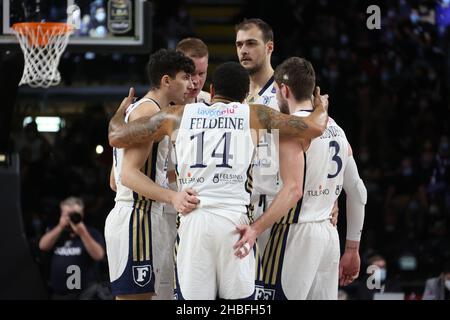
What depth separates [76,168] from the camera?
1543 cm

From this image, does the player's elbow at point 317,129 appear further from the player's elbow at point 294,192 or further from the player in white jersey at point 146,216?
the player in white jersey at point 146,216

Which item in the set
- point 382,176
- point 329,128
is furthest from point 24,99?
point 329,128

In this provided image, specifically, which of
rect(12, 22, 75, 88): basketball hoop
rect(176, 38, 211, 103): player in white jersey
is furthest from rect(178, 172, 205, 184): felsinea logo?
rect(12, 22, 75, 88): basketball hoop

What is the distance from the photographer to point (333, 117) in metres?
15.2

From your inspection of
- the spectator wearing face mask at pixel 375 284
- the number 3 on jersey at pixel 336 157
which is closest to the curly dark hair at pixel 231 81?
the number 3 on jersey at pixel 336 157

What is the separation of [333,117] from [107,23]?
4.99 m

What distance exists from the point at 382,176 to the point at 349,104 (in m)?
1.14

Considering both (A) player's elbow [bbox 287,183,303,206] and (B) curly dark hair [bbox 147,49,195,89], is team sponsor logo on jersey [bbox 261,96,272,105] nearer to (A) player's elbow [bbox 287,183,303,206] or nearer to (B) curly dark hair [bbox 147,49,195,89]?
(B) curly dark hair [bbox 147,49,195,89]

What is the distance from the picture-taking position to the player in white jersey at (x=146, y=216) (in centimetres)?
757

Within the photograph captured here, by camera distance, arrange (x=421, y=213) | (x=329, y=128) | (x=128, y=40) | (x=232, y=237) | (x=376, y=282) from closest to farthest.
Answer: (x=232, y=237) < (x=329, y=128) < (x=128, y=40) < (x=376, y=282) < (x=421, y=213)

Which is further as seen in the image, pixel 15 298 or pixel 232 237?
pixel 15 298

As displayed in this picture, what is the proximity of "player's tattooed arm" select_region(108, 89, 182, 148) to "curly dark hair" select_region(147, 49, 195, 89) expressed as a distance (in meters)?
0.44

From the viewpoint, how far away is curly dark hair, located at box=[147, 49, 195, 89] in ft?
24.8

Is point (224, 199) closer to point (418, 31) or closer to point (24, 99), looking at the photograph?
point (24, 99)
